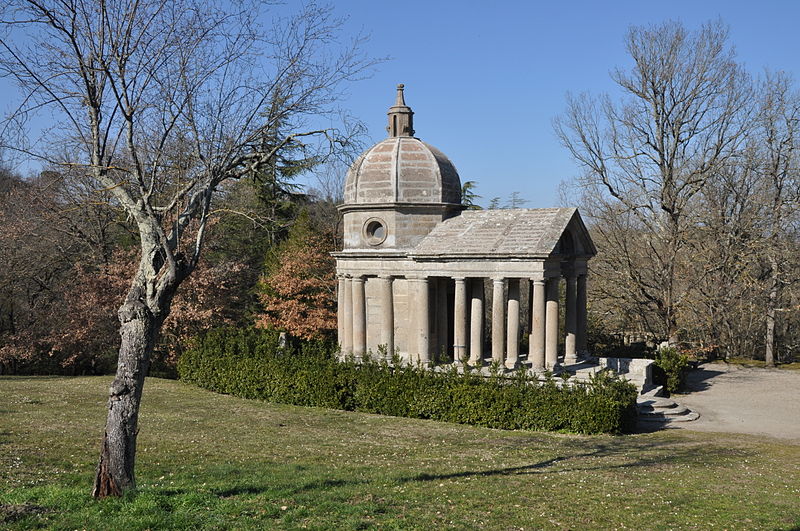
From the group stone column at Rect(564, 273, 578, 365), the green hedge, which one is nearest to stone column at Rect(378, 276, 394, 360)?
the green hedge

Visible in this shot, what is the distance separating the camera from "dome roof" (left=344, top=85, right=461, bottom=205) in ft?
83.1

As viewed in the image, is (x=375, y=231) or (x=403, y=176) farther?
(x=375, y=231)

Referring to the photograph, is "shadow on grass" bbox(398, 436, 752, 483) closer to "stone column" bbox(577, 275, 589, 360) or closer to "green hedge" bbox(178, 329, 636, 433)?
"green hedge" bbox(178, 329, 636, 433)

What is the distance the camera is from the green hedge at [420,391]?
18.7 metres

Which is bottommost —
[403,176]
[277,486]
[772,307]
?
[277,486]

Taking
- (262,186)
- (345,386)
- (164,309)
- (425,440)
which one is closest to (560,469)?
(425,440)

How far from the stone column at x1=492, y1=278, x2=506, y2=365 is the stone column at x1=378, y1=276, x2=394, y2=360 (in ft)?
13.4

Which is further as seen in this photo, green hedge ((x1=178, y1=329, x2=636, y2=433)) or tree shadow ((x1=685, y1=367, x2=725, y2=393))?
tree shadow ((x1=685, y1=367, x2=725, y2=393))

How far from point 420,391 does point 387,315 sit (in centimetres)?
514

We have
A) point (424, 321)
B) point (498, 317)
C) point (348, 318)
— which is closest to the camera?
point (498, 317)

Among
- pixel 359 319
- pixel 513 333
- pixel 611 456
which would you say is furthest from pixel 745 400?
pixel 359 319

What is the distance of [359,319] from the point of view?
25797 millimetres

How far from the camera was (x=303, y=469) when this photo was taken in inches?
498

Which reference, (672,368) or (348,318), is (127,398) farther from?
(672,368)
